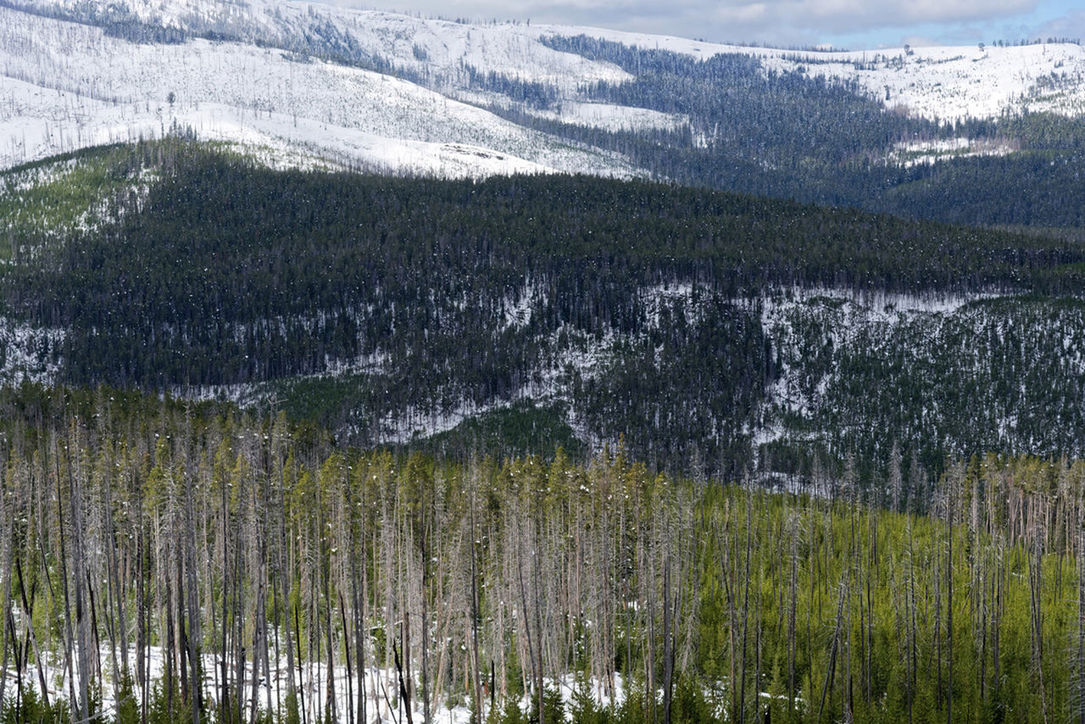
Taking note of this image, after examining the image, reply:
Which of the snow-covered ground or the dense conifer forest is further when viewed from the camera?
the snow-covered ground

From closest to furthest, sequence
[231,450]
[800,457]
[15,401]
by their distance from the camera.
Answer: [231,450] < [15,401] < [800,457]

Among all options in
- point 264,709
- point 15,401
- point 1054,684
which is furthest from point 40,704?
point 15,401

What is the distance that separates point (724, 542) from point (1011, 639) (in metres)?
22.8

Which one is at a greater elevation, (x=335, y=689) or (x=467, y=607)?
(x=467, y=607)

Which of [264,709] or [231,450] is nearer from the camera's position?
[264,709]

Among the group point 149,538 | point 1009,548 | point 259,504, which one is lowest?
point 1009,548

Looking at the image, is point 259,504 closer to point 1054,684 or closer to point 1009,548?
point 1054,684

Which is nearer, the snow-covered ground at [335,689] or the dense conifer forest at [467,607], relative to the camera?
the dense conifer forest at [467,607]

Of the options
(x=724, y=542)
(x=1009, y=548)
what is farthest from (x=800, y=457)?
(x=724, y=542)

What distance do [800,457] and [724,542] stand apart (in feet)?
334

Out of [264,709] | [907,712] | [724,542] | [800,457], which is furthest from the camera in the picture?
[800,457]

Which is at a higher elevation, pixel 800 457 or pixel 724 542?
pixel 724 542

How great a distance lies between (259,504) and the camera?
71.7 metres

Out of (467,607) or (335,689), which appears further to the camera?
(335,689)
